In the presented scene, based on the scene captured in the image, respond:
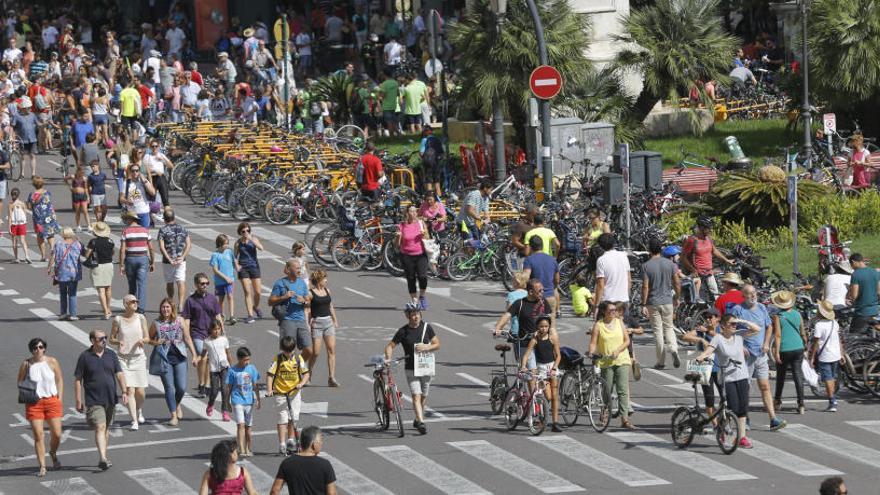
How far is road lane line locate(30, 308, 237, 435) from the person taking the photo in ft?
71.8

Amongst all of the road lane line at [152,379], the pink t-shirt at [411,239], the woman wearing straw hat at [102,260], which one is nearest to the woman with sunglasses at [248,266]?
the woman wearing straw hat at [102,260]

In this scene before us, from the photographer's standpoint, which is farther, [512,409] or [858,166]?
[858,166]

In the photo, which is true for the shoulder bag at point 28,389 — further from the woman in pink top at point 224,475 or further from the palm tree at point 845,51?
the palm tree at point 845,51

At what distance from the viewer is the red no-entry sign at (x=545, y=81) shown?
31.4 meters

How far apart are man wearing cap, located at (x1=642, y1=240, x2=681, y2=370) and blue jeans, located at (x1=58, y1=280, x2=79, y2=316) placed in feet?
27.1

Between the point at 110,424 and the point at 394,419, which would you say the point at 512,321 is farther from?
the point at 110,424

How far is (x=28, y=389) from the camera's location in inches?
795

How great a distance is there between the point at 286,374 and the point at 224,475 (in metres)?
5.21

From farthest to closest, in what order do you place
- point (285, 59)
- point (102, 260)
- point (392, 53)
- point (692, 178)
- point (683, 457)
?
point (392, 53)
point (285, 59)
point (692, 178)
point (102, 260)
point (683, 457)

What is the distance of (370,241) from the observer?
1241 inches

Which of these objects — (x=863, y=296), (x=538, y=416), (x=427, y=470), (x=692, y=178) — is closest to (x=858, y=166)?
(x=692, y=178)

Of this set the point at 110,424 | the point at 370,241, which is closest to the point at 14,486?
the point at 110,424

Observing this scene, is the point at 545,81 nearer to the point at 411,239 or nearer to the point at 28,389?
the point at 411,239

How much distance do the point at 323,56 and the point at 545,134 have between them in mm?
21802
